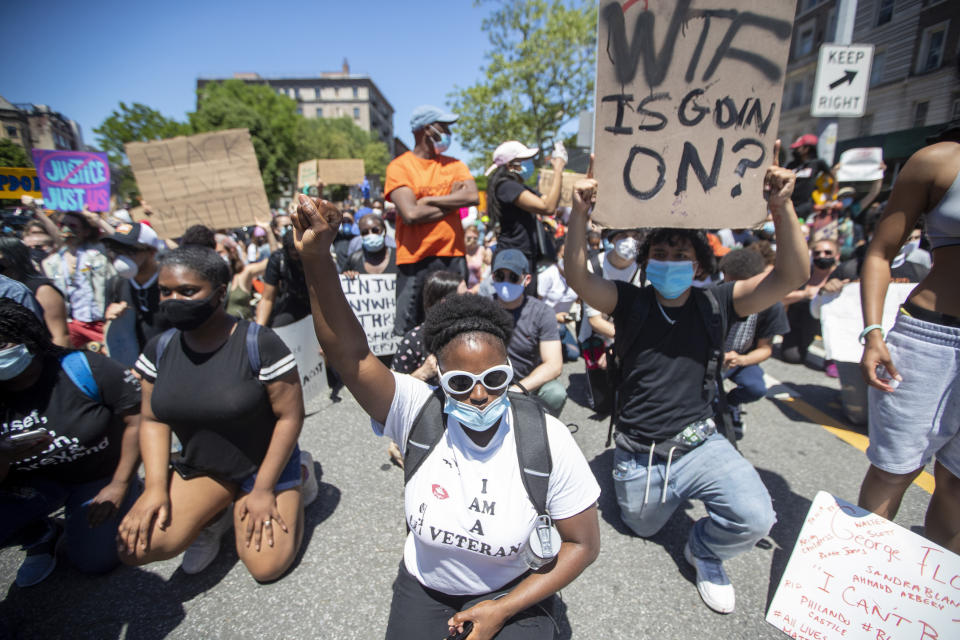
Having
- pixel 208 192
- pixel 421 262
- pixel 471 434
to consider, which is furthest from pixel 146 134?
pixel 471 434

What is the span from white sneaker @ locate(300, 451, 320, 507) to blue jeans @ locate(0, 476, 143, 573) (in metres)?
0.92

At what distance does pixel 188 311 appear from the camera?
2.11 meters

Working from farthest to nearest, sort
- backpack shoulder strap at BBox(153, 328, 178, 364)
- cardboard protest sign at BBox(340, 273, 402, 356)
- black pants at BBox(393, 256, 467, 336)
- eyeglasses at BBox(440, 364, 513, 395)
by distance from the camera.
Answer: cardboard protest sign at BBox(340, 273, 402, 356) → black pants at BBox(393, 256, 467, 336) → backpack shoulder strap at BBox(153, 328, 178, 364) → eyeglasses at BBox(440, 364, 513, 395)

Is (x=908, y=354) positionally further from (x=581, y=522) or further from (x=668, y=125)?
(x=581, y=522)

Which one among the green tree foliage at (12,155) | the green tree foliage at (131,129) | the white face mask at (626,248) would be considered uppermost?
the green tree foliage at (131,129)

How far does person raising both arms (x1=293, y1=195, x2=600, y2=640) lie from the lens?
1480mm

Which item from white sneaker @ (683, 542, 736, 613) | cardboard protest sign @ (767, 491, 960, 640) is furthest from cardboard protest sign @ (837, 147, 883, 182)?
white sneaker @ (683, 542, 736, 613)

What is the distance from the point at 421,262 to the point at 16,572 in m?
3.01

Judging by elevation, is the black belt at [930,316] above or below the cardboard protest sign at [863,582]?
above

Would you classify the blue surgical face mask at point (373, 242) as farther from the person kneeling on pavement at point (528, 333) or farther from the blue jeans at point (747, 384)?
the blue jeans at point (747, 384)

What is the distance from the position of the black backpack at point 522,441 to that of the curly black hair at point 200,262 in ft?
4.61

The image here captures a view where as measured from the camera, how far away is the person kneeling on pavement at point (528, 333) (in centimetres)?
313

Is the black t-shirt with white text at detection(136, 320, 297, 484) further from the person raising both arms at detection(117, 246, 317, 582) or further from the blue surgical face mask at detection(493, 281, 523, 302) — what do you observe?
the blue surgical face mask at detection(493, 281, 523, 302)

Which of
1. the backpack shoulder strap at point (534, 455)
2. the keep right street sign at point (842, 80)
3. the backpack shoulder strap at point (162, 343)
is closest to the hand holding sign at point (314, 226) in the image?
the backpack shoulder strap at point (534, 455)
